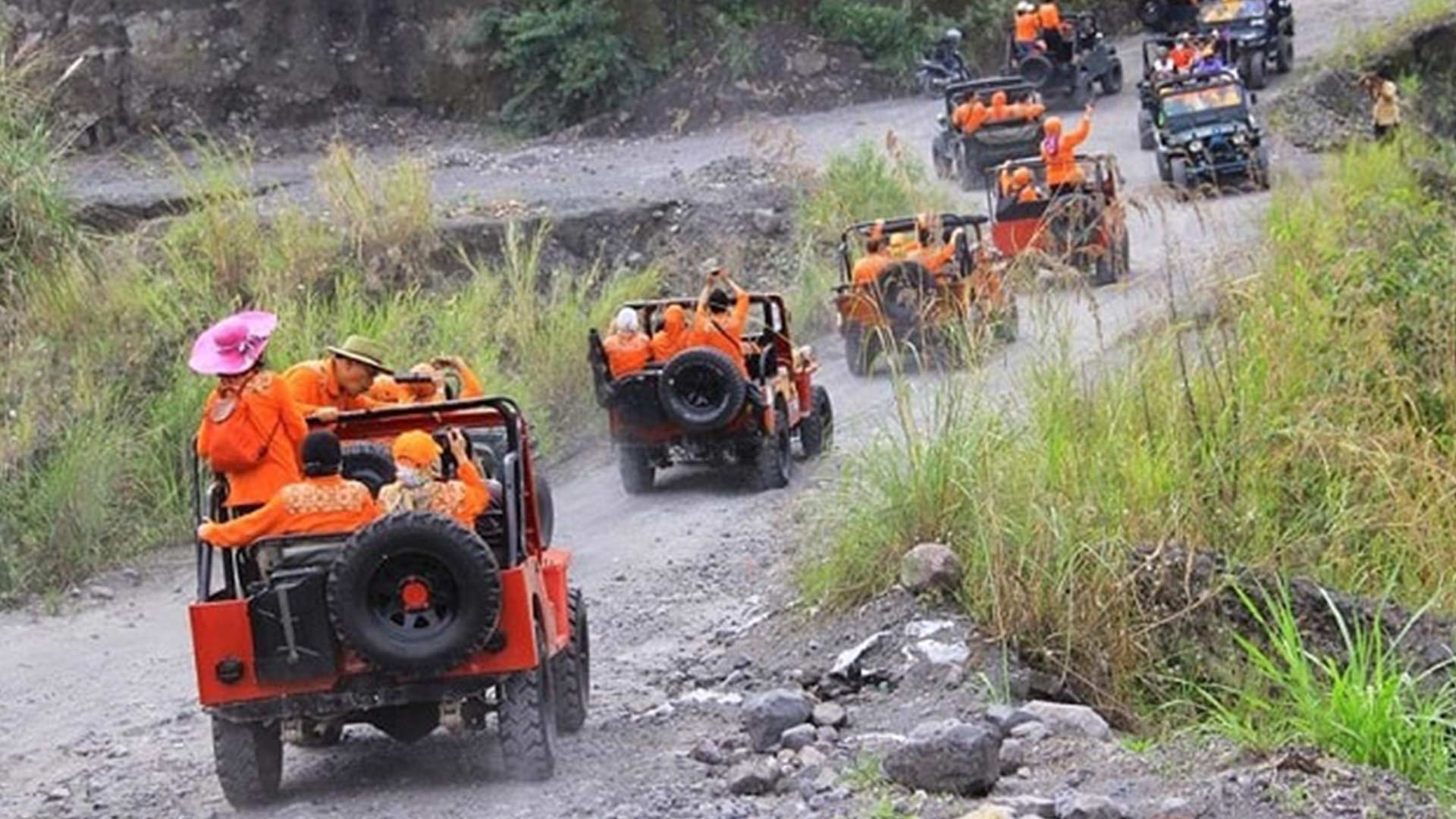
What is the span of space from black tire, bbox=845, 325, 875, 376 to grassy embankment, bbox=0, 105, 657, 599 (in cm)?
191

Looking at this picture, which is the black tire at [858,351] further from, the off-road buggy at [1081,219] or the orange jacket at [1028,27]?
the orange jacket at [1028,27]

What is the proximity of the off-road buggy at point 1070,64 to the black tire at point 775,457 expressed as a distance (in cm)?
1927

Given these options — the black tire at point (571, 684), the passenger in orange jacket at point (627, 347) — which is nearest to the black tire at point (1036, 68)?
the passenger in orange jacket at point (627, 347)

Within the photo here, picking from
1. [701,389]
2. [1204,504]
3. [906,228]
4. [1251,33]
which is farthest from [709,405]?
[1251,33]

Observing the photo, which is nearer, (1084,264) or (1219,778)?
(1219,778)

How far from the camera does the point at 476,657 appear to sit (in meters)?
8.37

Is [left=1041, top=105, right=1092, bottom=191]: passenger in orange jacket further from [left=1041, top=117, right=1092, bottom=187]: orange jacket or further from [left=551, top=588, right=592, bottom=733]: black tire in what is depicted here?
[left=551, top=588, right=592, bottom=733]: black tire

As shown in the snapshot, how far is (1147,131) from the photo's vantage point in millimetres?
29688

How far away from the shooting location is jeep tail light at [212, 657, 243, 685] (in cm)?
837

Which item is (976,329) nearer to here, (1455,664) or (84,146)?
(1455,664)

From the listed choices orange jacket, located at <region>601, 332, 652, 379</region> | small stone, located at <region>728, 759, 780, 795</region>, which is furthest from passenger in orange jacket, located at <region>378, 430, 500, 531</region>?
orange jacket, located at <region>601, 332, 652, 379</region>

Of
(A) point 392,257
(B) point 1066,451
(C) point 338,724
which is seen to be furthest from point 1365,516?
(A) point 392,257

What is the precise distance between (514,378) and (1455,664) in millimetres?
9405

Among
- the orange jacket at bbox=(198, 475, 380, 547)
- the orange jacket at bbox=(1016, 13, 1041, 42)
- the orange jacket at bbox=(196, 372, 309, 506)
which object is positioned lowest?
the orange jacket at bbox=(198, 475, 380, 547)
